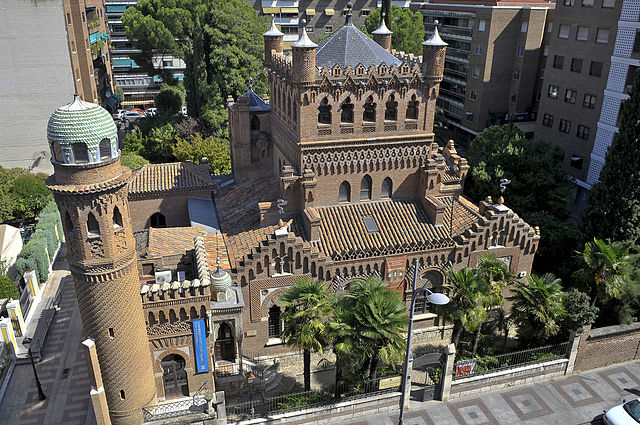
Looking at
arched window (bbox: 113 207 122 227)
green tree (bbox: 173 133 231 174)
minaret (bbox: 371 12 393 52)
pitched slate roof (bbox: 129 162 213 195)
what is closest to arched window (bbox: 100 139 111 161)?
arched window (bbox: 113 207 122 227)

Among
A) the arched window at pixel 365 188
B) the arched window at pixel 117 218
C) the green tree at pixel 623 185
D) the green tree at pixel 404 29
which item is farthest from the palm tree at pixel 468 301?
the green tree at pixel 404 29

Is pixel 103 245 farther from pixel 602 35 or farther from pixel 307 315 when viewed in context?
pixel 602 35

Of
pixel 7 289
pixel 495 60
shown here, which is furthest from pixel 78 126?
pixel 495 60

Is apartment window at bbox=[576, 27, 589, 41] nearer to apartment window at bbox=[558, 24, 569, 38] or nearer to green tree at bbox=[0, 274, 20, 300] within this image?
apartment window at bbox=[558, 24, 569, 38]

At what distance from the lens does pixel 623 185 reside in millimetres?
34094

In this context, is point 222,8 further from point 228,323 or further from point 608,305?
point 608,305

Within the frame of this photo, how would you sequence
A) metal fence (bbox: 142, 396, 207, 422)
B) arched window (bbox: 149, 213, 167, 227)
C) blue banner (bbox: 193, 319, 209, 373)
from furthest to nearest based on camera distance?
arched window (bbox: 149, 213, 167, 227), blue banner (bbox: 193, 319, 209, 373), metal fence (bbox: 142, 396, 207, 422)

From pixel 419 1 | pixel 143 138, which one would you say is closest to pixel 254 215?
pixel 143 138

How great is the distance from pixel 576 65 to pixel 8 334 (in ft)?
189

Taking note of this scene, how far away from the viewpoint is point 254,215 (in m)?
33.2

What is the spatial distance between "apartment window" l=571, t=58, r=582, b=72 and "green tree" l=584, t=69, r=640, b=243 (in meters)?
21.5

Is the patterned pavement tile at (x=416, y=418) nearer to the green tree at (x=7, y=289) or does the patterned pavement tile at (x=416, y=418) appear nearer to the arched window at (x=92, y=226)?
the arched window at (x=92, y=226)

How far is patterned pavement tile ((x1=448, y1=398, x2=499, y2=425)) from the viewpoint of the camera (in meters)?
25.9

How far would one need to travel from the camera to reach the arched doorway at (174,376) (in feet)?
81.1
